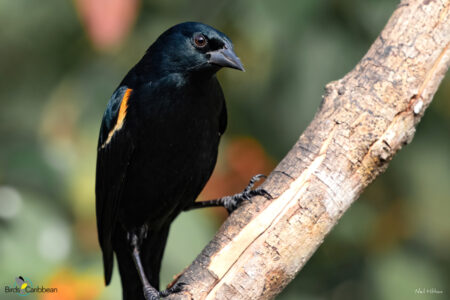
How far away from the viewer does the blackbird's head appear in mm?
3232

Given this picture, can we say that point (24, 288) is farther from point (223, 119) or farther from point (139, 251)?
point (223, 119)

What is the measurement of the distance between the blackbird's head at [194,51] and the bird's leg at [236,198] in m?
0.56

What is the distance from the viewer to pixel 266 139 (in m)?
4.05

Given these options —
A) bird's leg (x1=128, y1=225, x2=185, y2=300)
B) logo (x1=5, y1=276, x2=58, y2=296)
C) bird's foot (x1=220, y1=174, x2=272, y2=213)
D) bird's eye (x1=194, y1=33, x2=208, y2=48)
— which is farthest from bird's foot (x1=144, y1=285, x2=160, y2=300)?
bird's eye (x1=194, y1=33, x2=208, y2=48)

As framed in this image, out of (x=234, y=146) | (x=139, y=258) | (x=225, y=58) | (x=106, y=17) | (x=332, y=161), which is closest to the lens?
(x=332, y=161)

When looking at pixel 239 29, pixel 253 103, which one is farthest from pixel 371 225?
pixel 239 29

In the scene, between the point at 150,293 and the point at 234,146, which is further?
the point at 234,146

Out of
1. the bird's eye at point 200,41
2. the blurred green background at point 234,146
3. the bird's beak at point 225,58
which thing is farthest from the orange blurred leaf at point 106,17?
the bird's beak at point 225,58

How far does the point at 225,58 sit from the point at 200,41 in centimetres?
18

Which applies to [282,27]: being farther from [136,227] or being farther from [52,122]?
[52,122]

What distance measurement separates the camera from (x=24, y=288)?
130 inches

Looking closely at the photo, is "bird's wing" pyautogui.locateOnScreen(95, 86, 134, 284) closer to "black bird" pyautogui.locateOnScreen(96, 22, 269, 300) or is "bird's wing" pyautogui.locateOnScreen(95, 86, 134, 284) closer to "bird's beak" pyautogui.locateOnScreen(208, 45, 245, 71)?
"black bird" pyautogui.locateOnScreen(96, 22, 269, 300)

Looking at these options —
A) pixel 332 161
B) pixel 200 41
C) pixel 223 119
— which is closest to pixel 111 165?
pixel 223 119

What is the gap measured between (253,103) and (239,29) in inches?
17.8
